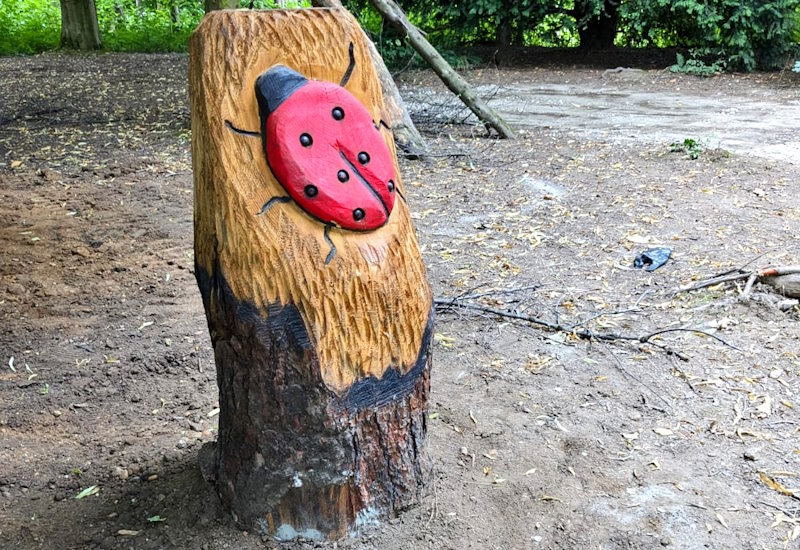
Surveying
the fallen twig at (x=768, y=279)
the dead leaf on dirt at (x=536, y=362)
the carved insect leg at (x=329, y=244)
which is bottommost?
the dead leaf on dirt at (x=536, y=362)

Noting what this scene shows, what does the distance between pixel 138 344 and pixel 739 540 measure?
2.82 m

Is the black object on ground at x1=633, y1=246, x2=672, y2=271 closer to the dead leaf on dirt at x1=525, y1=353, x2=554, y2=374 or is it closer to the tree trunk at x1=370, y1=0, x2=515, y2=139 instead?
the dead leaf on dirt at x1=525, y1=353, x2=554, y2=374

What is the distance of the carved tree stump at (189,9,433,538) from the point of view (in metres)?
2.00

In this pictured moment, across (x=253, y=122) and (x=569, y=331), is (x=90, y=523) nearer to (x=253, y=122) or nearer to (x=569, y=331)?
(x=253, y=122)

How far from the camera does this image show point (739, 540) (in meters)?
2.37

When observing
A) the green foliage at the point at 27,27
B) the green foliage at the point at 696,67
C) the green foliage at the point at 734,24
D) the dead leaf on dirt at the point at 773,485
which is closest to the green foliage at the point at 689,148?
the dead leaf on dirt at the point at 773,485

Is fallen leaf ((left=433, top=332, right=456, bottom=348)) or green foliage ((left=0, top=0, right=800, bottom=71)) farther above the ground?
green foliage ((left=0, top=0, right=800, bottom=71))

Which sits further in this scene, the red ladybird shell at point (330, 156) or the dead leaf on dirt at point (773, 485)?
the dead leaf on dirt at point (773, 485)

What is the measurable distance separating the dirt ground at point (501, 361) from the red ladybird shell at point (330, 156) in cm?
102

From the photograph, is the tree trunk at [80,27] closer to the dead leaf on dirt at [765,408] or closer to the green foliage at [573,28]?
the green foliage at [573,28]

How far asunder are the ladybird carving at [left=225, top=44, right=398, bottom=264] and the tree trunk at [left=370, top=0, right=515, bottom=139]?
510 centimetres

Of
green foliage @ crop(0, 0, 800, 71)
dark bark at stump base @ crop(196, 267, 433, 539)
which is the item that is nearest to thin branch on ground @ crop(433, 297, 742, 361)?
dark bark at stump base @ crop(196, 267, 433, 539)

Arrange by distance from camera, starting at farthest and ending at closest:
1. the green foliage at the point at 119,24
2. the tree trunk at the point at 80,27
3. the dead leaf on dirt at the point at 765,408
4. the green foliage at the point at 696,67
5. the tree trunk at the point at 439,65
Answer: the green foliage at the point at 119,24 → the tree trunk at the point at 80,27 → the green foliage at the point at 696,67 → the tree trunk at the point at 439,65 → the dead leaf on dirt at the point at 765,408

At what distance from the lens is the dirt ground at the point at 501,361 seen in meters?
2.44
